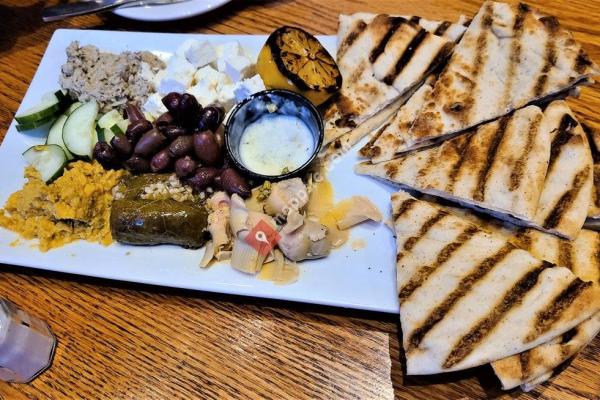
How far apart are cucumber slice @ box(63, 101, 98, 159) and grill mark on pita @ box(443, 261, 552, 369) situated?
252 centimetres

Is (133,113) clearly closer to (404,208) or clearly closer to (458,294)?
(404,208)

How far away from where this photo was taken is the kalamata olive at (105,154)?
10.5 feet

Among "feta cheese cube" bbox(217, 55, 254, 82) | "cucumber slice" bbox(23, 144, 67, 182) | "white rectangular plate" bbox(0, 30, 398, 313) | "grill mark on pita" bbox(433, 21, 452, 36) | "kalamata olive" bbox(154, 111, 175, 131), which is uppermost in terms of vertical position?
"grill mark on pita" bbox(433, 21, 452, 36)

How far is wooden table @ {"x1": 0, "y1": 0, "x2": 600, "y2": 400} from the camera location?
105 inches

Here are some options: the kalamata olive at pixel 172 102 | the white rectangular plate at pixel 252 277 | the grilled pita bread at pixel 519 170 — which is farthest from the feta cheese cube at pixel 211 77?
the grilled pita bread at pixel 519 170

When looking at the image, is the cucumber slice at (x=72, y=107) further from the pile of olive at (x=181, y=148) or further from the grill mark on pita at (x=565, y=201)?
the grill mark on pita at (x=565, y=201)

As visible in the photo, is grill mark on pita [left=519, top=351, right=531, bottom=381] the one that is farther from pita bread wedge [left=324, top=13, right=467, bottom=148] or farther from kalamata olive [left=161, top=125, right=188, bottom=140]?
kalamata olive [left=161, top=125, right=188, bottom=140]

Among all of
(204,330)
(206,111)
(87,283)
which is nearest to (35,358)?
(87,283)

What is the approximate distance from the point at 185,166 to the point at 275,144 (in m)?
0.59

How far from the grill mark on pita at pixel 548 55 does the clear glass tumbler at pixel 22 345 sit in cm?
320

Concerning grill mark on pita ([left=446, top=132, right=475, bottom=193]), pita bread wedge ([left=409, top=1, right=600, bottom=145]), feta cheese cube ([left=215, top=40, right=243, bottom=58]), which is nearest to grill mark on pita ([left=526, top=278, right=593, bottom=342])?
grill mark on pita ([left=446, top=132, right=475, bottom=193])

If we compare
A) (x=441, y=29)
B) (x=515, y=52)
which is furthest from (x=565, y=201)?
(x=441, y=29)

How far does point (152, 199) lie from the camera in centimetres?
308

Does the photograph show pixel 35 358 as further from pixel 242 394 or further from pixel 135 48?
pixel 135 48
